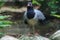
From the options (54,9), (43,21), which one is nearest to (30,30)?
(43,21)

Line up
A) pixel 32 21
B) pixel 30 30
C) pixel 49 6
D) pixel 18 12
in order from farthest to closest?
pixel 18 12
pixel 49 6
pixel 30 30
pixel 32 21

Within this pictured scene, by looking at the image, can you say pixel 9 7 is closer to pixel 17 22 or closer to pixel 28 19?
pixel 17 22

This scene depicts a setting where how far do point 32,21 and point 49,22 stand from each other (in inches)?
45.0

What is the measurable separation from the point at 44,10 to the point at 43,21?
3.71 feet

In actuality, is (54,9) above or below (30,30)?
above

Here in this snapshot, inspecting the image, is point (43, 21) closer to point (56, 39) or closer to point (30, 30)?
point (30, 30)

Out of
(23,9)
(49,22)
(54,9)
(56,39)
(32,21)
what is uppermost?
(23,9)

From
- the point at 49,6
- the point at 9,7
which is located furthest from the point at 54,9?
the point at 9,7

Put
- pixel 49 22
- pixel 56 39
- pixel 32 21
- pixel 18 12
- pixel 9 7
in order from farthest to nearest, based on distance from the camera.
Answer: pixel 9 7 → pixel 18 12 → pixel 49 22 → pixel 32 21 → pixel 56 39

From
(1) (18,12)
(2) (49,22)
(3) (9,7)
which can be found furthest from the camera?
(3) (9,7)

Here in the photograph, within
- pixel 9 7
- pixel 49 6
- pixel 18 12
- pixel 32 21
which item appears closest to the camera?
pixel 32 21

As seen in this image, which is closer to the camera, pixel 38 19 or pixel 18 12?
pixel 38 19

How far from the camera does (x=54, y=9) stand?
22.3ft

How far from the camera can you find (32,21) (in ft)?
18.1
